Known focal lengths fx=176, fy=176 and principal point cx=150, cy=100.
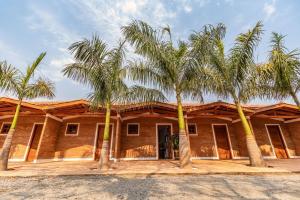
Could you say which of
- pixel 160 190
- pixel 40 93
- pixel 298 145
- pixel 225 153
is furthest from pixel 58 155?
pixel 298 145

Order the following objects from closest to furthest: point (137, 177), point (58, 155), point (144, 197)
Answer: point (144, 197)
point (137, 177)
point (58, 155)

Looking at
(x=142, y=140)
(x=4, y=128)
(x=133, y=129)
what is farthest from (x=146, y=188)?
(x=4, y=128)

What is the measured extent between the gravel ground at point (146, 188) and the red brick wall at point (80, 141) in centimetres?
574

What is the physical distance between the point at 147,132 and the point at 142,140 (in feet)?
2.04

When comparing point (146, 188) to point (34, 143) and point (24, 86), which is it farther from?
point (34, 143)

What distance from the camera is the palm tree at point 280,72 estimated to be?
7.61m

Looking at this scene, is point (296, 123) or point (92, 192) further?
point (296, 123)

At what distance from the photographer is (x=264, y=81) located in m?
8.05

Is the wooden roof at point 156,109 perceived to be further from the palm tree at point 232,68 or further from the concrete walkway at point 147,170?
the concrete walkway at point 147,170

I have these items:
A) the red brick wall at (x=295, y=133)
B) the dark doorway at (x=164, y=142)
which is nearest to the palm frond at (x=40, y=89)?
the dark doorway at (x=164, y=142)

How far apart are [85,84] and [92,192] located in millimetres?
4604

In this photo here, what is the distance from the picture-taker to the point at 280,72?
305 inches

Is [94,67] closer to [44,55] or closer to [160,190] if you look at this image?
[44,55]

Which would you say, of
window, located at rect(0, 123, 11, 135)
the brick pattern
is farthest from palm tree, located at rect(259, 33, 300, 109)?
window, located at rect(0, 123, 11, 135)
